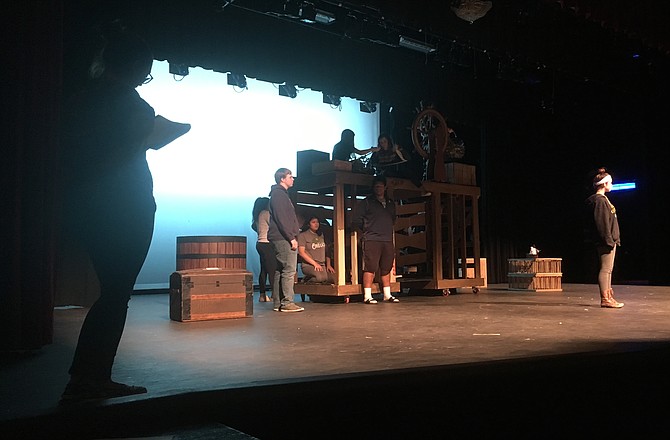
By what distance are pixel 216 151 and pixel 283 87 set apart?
5.37 feet

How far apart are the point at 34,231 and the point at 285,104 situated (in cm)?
670

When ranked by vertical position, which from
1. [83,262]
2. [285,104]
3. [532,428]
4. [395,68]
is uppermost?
[395,68]

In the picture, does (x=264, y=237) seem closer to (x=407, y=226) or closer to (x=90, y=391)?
(x=407, y=226)

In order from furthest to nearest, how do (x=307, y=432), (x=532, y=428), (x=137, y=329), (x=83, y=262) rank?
(x=83, y=262) < (x=137, y=329) < (x=532, y=428) < (x=307, y=432)

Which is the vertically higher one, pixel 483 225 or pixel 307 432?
pixel 483 225

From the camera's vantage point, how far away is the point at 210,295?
532 centimetres

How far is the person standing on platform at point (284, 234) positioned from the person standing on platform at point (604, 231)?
307cm

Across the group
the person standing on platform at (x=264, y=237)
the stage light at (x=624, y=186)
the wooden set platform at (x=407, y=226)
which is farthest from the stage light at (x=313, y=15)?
the stage light at (x=624, y=186)

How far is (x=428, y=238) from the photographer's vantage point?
7.95 meters

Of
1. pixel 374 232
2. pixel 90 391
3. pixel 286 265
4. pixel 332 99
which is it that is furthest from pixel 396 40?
pixel 90 391

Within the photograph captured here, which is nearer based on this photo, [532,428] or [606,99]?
[532,428]

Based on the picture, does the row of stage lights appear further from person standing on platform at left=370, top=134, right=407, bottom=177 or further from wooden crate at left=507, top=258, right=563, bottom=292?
wooden crate at left=507, top=258, right=563, bottom=292

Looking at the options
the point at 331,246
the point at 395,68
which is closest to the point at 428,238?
the point at 331,246

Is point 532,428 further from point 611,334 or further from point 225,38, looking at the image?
point 225,38
